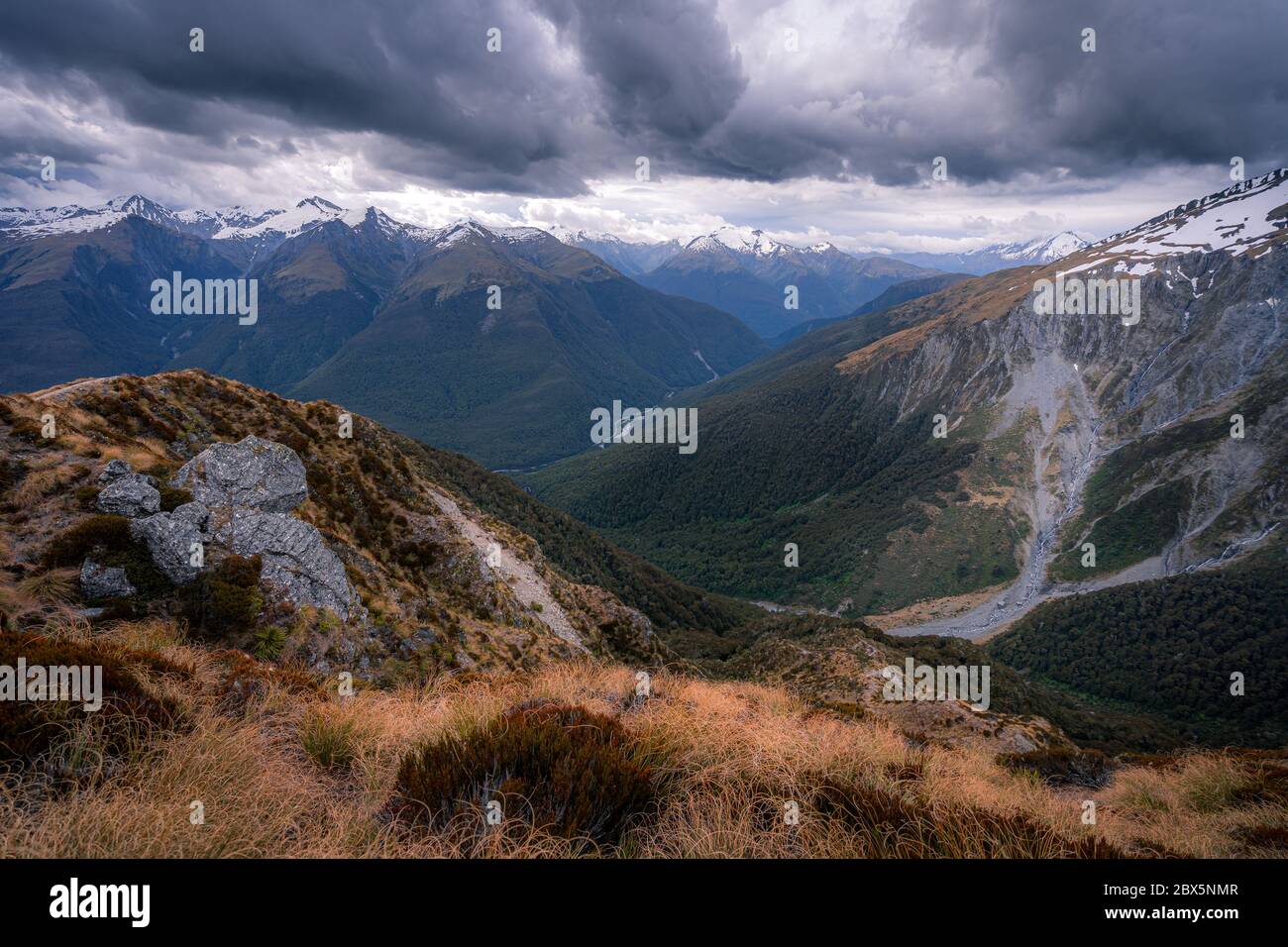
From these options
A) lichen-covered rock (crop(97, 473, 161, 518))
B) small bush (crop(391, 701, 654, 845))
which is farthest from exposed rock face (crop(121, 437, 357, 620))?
small bush (crop(391, 701, 654, 845))

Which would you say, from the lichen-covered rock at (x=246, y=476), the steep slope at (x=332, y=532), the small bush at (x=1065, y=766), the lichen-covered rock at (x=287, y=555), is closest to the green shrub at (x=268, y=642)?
the steep slope at (x=332, y=532)

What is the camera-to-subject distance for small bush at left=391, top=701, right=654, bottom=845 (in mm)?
4594

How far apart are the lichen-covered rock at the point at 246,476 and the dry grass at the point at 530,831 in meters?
11.5

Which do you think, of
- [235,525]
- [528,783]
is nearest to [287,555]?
[235,525]

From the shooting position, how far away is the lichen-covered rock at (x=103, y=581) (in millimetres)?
11836

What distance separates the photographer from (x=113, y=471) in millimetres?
15164

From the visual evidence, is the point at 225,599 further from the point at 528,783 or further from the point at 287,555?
the point at 528,783

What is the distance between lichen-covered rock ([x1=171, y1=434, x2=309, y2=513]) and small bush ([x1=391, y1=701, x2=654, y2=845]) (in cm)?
1608

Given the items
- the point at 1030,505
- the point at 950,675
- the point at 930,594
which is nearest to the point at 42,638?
the point at 950,675

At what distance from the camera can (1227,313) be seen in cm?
18912

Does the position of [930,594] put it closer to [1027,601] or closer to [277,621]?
[1027,601]

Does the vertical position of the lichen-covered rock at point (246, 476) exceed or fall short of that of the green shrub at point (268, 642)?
it exceeds it

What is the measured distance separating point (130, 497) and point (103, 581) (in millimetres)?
3382

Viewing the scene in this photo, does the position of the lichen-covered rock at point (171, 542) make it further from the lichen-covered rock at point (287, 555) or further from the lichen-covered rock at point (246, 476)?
the lichen-covered rock at point (246, 476)
